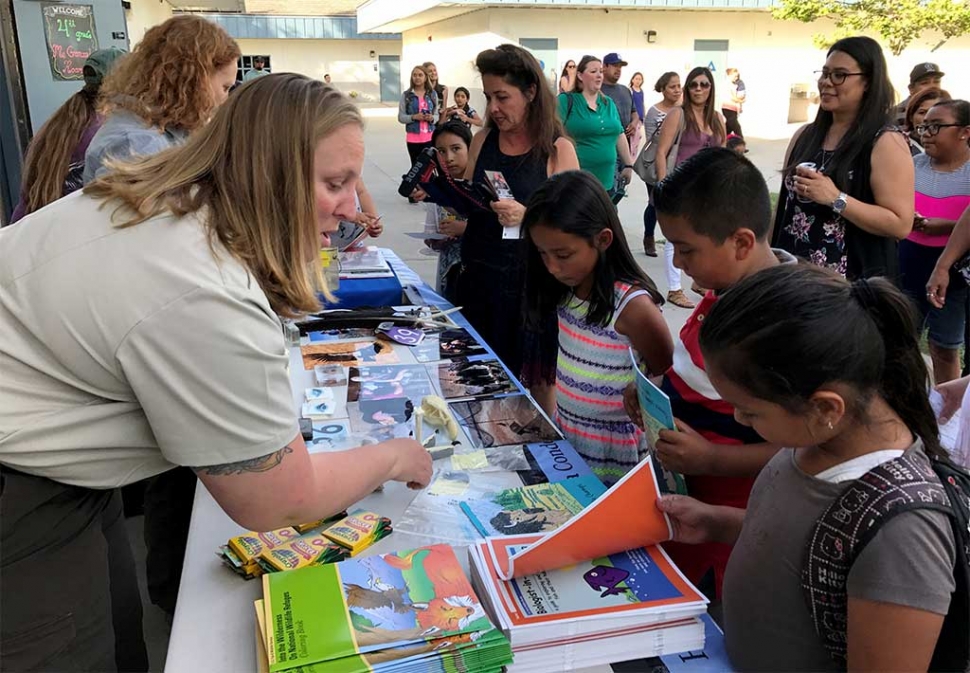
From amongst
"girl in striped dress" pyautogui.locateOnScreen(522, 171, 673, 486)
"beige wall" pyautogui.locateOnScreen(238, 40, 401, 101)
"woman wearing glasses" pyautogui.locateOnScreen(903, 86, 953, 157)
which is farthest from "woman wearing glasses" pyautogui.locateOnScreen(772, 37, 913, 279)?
"beige wall" pyautogui.locateOnScreen(238, 40, 401, 101)

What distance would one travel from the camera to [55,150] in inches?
101

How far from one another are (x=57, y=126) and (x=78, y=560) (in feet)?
6.62

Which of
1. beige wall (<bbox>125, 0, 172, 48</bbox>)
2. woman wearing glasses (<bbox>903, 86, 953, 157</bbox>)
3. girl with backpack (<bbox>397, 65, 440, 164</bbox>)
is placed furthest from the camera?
beige wall (<bbox>125, 0, 172, 48</bbox>)

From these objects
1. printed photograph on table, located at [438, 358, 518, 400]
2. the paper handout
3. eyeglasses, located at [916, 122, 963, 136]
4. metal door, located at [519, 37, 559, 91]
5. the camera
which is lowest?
printed photograph on table, located at [438, 358, 518, 400]

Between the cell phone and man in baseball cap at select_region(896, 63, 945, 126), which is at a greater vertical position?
man in baseball cap at select_region(896, 63, 945, 126)

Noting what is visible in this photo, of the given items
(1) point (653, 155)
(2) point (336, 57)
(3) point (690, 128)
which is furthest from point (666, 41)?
(2) point (336, 57)

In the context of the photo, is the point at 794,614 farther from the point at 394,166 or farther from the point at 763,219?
the point at 394,166

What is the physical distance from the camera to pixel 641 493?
114cm

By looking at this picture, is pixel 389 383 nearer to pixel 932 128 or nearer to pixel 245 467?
pixel 245 467

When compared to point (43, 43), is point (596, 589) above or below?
below

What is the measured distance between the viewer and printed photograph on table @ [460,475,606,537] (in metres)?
1.36

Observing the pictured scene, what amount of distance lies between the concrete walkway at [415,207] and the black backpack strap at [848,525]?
921 millimetres

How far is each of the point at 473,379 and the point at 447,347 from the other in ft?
0.99

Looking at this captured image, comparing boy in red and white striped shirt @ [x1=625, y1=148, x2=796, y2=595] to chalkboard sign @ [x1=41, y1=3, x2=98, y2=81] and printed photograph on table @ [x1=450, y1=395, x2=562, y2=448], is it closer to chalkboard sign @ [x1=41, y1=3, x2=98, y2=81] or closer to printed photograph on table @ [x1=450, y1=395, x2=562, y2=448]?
printed photograph on table @ [x1=450, y1=395, x2=562, y2=448]
